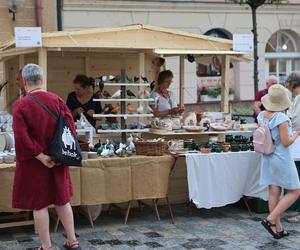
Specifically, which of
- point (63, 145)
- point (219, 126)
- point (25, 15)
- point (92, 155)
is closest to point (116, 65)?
point (219, 126)

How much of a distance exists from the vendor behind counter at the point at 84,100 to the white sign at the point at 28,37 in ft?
3.22

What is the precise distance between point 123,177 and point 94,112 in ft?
4.26

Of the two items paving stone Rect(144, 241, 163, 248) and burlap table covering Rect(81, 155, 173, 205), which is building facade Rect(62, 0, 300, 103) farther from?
paving stone Rect(144, 241, 163, 248)

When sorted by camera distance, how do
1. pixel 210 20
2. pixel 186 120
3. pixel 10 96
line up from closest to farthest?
pixel 186 120 < pixel 10 96 < pixel 210 20

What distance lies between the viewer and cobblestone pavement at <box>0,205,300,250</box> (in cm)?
514

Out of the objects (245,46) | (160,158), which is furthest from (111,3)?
(160,158)

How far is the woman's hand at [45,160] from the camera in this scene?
14.5 feet

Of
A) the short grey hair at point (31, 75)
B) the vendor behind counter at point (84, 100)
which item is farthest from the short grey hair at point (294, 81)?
the short grey hair at point (31, 75)

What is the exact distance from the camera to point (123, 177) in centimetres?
567

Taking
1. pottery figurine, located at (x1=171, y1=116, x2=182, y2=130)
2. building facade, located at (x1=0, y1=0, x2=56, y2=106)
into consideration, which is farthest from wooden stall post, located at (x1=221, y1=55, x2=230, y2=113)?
building facade, located at (x1=0, y1=0, x2=56, y2=106)

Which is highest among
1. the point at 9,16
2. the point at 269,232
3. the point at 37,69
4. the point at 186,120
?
the point at 9,16

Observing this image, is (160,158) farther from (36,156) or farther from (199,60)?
(199,60)

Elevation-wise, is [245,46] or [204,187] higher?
[245,46]

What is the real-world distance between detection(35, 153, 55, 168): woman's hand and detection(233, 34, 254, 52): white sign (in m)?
3.13
